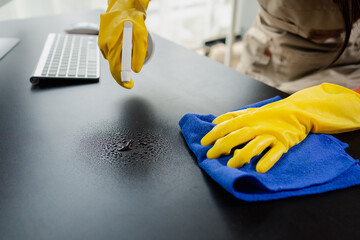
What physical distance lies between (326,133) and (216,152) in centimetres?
31

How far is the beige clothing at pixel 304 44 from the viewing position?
4.18 feet

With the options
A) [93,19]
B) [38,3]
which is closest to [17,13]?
[38,3]

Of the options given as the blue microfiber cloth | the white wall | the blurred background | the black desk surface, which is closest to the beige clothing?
the black desk surface

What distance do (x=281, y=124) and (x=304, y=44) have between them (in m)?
0.80

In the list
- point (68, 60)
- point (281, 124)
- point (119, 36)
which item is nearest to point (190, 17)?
point (68, 60)

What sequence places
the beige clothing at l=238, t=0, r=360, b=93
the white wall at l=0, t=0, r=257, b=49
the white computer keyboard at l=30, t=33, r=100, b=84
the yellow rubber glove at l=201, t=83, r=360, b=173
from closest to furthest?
1. the yellow rubber glove at l=201, t=83, r=360, b=173
2. the white computer keyboard at l=30, t=33, r=100, b=84
3. the beige clothing at l=238, t=0, r=360, b=93
4. the white wall at l=0, t=0, r=257, b=49

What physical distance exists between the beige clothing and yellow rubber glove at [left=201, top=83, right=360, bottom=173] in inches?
22.0

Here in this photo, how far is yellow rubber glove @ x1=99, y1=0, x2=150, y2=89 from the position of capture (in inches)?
32.8

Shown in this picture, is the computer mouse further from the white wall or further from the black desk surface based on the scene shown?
the white wall

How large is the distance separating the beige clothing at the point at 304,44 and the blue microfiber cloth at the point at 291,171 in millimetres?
700

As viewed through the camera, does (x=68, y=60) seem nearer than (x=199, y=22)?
Yes

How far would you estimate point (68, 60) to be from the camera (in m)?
1.07

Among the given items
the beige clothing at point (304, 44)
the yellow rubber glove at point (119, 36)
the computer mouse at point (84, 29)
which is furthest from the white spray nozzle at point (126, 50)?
the beige clothing at point (304, 44)

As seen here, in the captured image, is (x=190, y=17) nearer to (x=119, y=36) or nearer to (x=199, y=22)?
(x=199, y=22)
